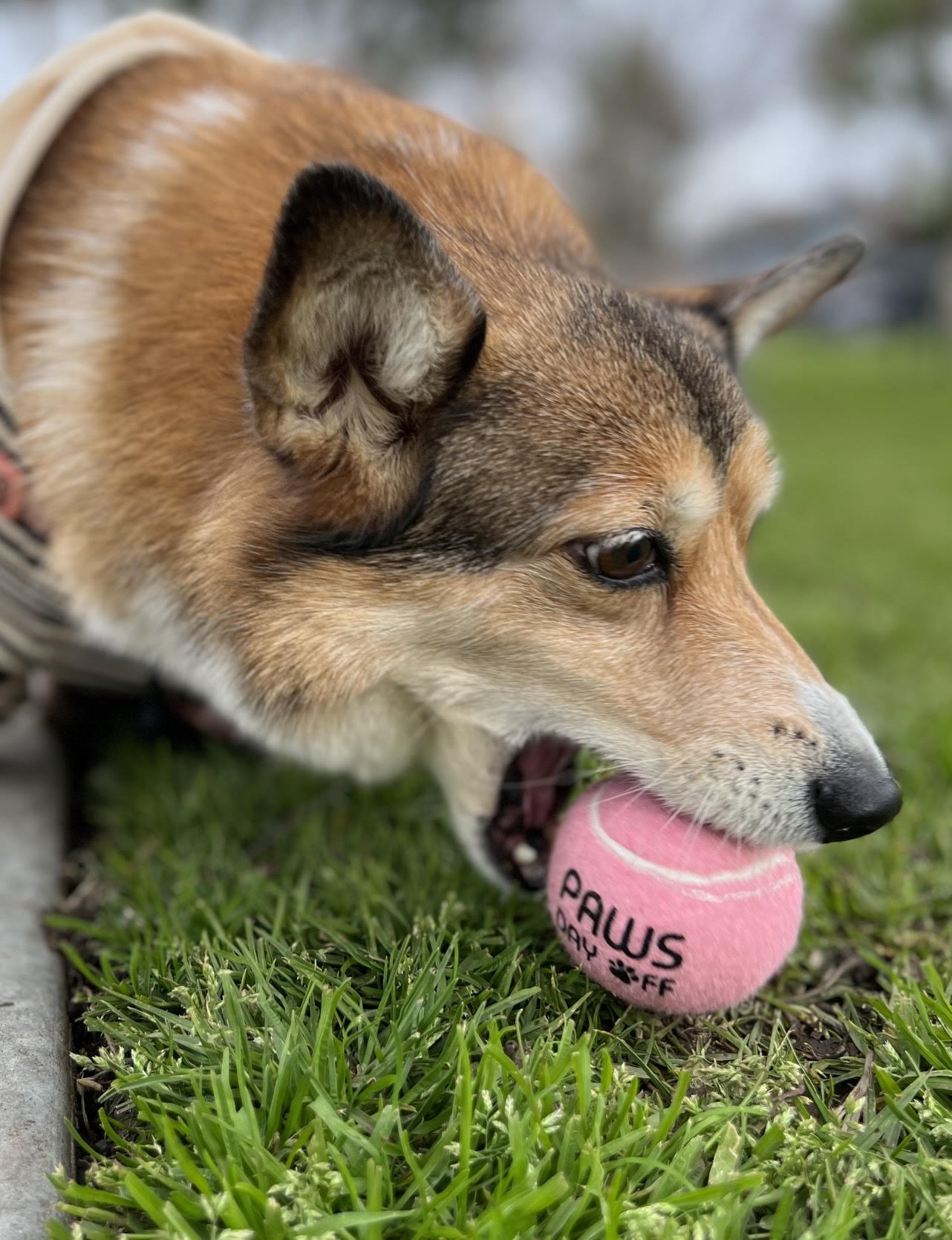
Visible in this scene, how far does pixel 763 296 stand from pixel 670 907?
5.19 feet

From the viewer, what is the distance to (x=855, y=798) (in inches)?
75.3

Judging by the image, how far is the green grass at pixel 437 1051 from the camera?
5.04 ft

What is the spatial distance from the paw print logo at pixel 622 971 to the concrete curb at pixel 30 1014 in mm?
934

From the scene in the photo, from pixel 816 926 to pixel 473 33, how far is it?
1610 centimetres

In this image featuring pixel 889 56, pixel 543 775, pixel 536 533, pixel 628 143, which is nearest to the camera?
pixel 536 533

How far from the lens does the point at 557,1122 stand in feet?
5.44

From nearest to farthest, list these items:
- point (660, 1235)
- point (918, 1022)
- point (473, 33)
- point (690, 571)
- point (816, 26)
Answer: point (660, 1235), point (918, 1022), point (690, 571), point (473, 33), point (816, 26)

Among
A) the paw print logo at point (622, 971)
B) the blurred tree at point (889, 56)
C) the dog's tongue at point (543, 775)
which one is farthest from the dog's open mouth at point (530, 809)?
the blurred tree at point (889, 56)

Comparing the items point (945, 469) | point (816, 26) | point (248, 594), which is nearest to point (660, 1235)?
point (248, 594)

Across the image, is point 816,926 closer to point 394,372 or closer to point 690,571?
point 690,571

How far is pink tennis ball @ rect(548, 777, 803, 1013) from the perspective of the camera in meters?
1.89

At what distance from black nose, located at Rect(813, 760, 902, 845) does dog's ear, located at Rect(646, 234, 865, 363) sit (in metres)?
1.17

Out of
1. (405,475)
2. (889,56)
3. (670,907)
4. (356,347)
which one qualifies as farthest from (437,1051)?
(889,56)

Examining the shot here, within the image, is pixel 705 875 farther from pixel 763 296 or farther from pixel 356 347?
pixel 763 296
